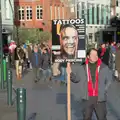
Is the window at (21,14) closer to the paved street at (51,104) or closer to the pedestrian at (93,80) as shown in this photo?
the paved street at (51,104)

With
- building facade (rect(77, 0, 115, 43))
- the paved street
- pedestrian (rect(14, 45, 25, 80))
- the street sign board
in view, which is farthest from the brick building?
the street sign board

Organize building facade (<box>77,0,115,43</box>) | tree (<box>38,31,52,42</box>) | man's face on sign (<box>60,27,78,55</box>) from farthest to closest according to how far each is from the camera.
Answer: building facade (<box>77,0,115,43</box>) < tree (<box>38,31,52,42</box>) < man's face on sign (<box>60,27,78,55</box>)

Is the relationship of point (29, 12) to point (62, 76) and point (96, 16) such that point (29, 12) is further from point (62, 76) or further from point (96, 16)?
point (62, 76)

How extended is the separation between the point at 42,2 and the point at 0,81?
48215mm

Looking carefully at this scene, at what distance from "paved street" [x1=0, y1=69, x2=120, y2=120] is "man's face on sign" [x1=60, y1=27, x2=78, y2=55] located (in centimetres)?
219

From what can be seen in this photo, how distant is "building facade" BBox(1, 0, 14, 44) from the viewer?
161 ft

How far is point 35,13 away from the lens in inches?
2527

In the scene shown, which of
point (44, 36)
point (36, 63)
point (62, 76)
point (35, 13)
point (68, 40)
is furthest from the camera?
point (35, 13)

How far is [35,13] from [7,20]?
13.0 meters

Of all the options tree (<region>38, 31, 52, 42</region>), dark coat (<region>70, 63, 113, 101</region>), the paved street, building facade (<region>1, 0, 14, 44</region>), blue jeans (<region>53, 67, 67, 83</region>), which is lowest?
the paved street

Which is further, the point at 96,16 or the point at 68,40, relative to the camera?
the point at 96,16

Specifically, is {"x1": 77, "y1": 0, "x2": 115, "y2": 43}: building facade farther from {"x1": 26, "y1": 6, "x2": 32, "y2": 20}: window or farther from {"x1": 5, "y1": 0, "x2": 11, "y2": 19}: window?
{"x1": 5, "y1": 0, "x2": 11, "y2": 19}: window

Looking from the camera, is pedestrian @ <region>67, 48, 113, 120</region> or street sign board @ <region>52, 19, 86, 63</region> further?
street sign board @ <region>52, 19, 86, 63</region>

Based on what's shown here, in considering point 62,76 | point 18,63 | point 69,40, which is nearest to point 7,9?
point 18,63
